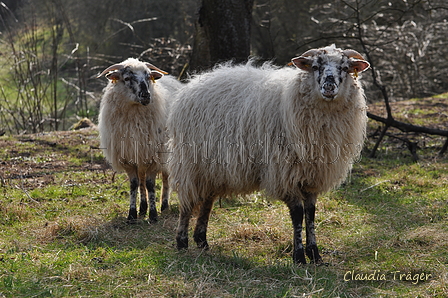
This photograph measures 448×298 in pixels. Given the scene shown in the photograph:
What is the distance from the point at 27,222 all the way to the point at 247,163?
2.69m

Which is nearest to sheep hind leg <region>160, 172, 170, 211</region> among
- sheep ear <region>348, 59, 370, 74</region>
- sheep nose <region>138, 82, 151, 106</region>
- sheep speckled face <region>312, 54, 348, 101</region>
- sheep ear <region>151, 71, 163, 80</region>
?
sheep nose <region>138, 82, 151, 106</region>

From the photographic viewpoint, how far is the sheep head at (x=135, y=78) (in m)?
5.68

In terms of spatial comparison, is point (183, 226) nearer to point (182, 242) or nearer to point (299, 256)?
point (182, 242)

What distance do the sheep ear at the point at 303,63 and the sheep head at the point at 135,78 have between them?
1.99 meters

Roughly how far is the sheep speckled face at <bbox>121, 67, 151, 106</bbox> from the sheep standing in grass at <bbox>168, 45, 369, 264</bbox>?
0.79m

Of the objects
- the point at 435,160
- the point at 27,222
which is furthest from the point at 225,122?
the point at 435,160

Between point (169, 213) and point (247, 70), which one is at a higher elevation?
point (247, 70)

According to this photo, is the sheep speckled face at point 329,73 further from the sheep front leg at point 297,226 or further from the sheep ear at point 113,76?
the sheep ear at point 113,76

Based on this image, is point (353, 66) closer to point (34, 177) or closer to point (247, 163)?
point (247, 163)

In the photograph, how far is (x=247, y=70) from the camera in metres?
5.06

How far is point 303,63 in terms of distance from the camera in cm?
441

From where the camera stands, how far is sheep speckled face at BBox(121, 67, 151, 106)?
5.66 metres

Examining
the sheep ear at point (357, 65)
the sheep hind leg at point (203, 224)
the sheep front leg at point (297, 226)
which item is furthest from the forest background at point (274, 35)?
the sheep front leg at point (297, 226)

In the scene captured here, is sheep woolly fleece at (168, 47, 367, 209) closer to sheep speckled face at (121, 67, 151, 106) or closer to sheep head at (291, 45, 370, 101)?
sheep head at (291, 45, 370, 101)
